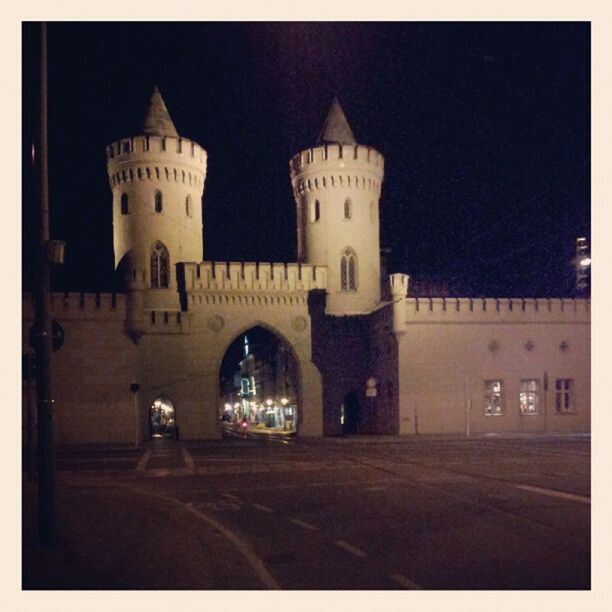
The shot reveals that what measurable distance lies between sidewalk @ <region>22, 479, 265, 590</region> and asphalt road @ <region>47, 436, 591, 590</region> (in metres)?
0.43

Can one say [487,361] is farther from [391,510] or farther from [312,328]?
[391,510]

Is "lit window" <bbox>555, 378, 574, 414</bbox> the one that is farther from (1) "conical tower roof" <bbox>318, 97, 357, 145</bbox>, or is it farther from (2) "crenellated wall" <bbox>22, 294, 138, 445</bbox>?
(2) "crenellated wall" <bbox>22, 294, 138, 445</bbox>

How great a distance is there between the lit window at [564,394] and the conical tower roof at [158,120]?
2575cm

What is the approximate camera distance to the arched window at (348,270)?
149 feet

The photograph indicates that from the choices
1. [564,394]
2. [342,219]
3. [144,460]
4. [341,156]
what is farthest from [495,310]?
[144,460]

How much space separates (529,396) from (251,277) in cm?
1593

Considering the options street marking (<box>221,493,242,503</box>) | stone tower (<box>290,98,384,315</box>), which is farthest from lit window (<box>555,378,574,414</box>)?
street marking (<box>221,493,242,503</box>)

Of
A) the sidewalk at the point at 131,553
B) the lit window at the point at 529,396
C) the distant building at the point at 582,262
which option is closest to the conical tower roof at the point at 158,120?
the lit window at the point at 529,396

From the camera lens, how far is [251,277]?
4225cm

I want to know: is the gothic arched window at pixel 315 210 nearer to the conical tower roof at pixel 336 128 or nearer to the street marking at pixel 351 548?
the conical tower roof at pixel 336 128

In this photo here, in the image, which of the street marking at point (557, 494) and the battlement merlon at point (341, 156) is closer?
the street marking at point (557, 494)

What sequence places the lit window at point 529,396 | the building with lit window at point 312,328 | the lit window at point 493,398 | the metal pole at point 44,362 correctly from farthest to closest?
the lit window at point 529,396, the lit window at point 493,398, the building with lit window at point 312,328, the metal pole at point 44,362

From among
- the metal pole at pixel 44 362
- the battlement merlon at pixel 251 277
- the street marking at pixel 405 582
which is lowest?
the street marking at pixel 405 582

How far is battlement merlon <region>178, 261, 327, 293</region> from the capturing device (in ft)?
137
